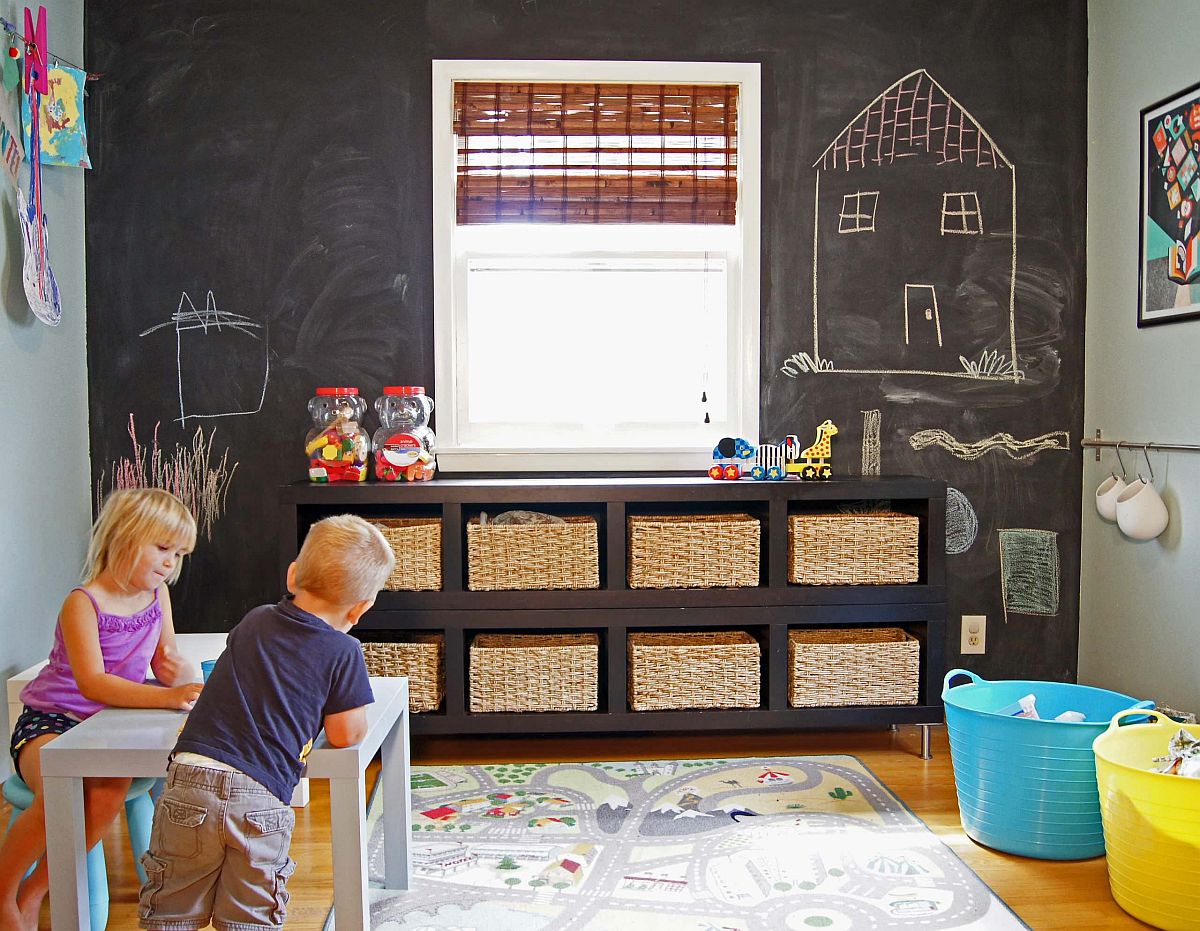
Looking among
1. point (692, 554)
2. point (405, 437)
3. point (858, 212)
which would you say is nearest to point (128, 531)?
point (405, 437)

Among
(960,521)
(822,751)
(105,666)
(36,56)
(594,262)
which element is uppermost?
(36,56)

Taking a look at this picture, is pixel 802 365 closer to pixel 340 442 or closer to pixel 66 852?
pixel 340 442

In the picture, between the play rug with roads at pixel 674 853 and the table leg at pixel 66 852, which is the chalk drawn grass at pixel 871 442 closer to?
the play rug with roads at pixel 674 853

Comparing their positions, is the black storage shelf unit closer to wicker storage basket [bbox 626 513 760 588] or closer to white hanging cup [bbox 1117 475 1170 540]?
wicker storage basket [bbox 626 513 760 588]

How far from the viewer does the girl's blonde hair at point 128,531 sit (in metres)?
1.83

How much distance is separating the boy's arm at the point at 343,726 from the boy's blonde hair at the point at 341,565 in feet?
0.59

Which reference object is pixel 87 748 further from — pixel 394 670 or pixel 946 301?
pixel 946 301

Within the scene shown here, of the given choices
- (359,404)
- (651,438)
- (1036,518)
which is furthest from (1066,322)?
(359,404)

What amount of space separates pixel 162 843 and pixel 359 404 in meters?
1.65

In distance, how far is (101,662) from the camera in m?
1.81

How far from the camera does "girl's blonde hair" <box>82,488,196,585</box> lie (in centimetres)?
183

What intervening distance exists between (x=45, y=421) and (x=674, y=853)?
6.86 feet

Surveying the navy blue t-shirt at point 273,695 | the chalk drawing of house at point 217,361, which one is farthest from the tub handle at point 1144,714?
the chalk drawing of house at point 217,361

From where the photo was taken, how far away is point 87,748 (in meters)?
1.61
